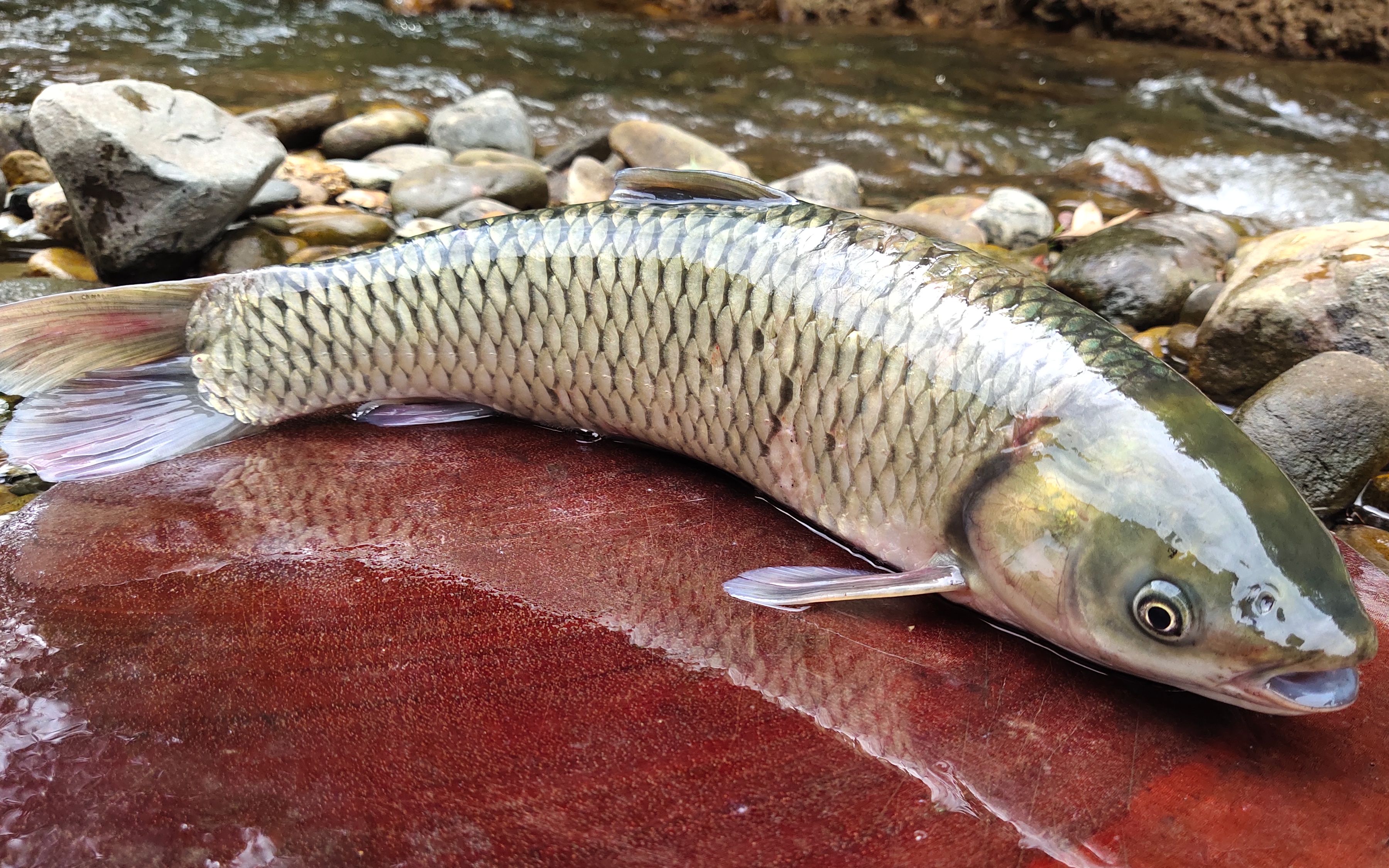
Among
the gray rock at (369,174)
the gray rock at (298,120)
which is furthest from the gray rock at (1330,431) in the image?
the gray rock at (298,120)

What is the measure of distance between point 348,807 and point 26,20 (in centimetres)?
1194

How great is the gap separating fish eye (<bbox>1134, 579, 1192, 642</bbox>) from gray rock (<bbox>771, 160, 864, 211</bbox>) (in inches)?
183

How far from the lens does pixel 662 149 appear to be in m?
6.31

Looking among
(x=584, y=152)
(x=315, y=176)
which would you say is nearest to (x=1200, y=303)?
(x=584, y=152)

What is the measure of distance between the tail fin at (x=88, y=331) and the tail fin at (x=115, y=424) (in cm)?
4

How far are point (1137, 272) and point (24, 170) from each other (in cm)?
560

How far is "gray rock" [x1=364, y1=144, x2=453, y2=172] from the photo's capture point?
6.23 meters

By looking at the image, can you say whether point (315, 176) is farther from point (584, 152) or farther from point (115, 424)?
point (115, 424)

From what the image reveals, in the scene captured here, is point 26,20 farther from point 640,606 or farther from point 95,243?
point 640,606

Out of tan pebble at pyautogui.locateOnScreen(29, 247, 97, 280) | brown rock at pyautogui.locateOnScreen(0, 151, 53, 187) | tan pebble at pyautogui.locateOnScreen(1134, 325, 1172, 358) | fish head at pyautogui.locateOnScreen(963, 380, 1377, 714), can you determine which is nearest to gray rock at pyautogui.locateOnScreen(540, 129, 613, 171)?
brown rock at pyautogui.locateOnScreen(0, 151, 53, 187)

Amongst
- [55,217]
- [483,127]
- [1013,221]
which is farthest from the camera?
[483,127]

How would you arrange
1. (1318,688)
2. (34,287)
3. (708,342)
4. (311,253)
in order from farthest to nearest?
(311,253) < (34,287) < (708,342) < (1318,688)

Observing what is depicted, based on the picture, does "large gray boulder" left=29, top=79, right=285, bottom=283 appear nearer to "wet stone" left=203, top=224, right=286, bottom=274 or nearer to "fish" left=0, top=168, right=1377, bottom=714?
"wet stone" left=203, top=224, right=286, bottom=274

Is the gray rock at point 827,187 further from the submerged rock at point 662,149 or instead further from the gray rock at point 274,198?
the gray rock at point 274,198
